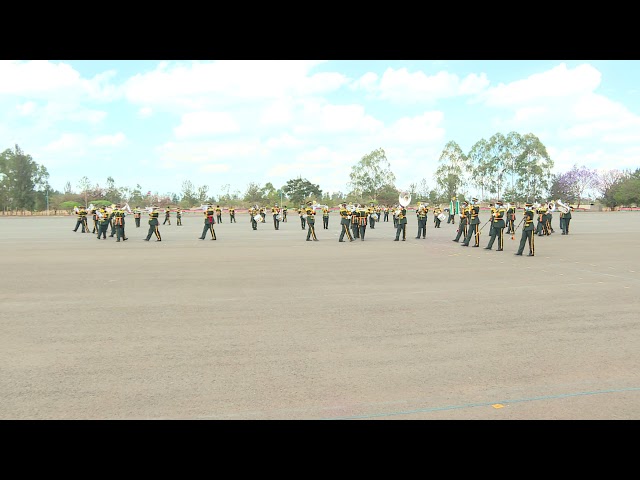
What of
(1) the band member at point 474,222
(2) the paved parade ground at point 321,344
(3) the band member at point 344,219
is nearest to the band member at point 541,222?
(1) the band member at point 474,222

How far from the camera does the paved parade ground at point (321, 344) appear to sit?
14.3 feet

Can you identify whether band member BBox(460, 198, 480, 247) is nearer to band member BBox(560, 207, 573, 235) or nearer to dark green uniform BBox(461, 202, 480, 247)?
dark green uniform BBox(461, 202, 480, 247)

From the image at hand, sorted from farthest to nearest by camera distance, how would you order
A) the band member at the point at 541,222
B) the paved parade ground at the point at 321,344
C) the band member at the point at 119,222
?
the band member at the point at 119,222
the band member at the point at 541,222
the paved parade ground at the point at 321,344

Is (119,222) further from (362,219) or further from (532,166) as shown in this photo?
(532,166)

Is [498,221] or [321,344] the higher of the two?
Answer: [498,221]

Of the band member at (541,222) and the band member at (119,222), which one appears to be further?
the band member at (119,222)

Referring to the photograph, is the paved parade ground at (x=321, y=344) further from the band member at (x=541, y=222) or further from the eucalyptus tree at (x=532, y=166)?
the eucalyptus tree at (x=532, y=166)

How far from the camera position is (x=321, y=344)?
20.3 feet

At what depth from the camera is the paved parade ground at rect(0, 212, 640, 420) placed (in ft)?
14.3

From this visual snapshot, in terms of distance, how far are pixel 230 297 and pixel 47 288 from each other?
4.11m

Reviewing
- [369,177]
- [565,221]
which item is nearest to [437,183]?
[369,177]

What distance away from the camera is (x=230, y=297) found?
9.35 m

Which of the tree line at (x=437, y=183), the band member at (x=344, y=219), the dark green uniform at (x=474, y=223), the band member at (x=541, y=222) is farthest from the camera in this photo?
the tree line at (x=437, y=183)

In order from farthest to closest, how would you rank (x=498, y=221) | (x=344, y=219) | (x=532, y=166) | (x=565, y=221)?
(x=532, y=166)
(x=565, y=221)
(x=344, y=219)
(x=498, y=221)
